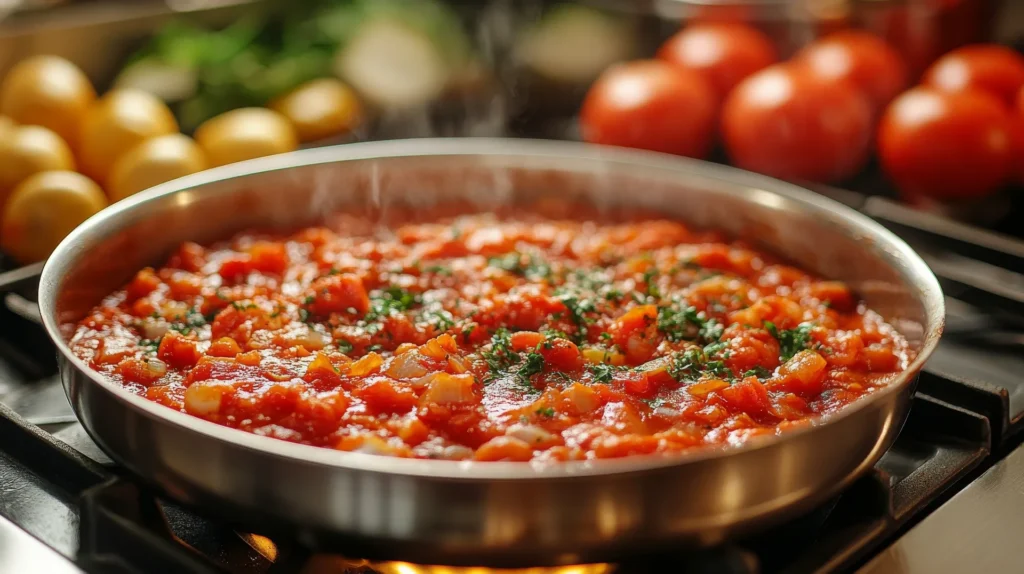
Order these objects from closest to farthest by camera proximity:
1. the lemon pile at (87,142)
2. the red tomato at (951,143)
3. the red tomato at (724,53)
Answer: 1. the lemon pile at (87,142)
2. the red tomato at (951,143)
3. the red tomato at (724,53)

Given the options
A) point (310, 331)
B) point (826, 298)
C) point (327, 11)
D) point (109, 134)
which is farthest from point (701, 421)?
point (327, 11)

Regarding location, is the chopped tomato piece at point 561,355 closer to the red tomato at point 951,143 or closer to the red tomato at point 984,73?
the red tomato at point 951,143

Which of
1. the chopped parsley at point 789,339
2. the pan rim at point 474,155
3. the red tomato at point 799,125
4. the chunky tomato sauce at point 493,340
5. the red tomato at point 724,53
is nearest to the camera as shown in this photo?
the pan rim at point 474,155

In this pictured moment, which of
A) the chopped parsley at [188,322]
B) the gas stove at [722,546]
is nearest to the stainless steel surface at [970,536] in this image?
the gas stove at [722,546]

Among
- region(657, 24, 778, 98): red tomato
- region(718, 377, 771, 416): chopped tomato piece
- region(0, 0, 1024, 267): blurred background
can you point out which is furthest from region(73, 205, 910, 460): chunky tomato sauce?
region(657, 24, 778, 98): red tomato

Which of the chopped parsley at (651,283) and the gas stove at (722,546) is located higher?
the chopped parsley at (651,283)

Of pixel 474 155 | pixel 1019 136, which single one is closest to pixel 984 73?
pixel 1019 136

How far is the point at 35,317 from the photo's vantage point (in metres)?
1.59

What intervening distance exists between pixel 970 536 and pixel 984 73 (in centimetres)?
148

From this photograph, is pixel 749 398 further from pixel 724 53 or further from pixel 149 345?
pixel 724 53

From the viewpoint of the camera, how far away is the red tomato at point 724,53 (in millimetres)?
2553

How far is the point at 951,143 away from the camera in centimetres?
214

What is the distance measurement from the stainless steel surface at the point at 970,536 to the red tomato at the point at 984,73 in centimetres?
126

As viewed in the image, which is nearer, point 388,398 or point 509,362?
point 388,398
